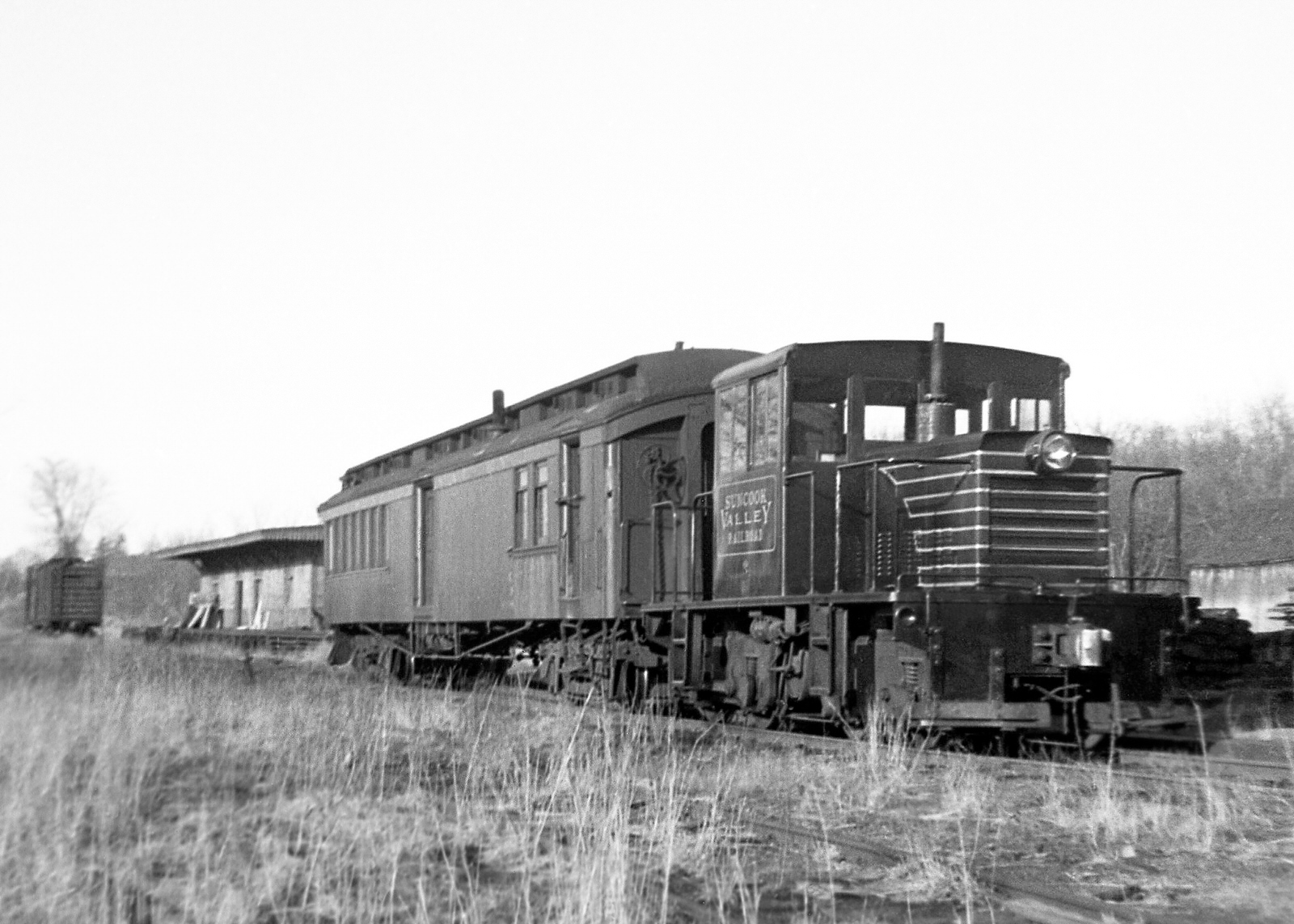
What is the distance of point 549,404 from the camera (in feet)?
60.7

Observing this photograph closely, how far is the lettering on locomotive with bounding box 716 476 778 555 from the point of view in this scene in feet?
40.9

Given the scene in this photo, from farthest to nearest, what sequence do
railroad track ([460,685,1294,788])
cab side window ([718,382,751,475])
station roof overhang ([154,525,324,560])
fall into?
station roof overhang ([154,525,324,560])
cab side window ([718,382,751,475])
railroad track ([460,685,1294,788])

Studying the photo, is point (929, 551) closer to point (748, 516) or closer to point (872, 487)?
point (872, 487)

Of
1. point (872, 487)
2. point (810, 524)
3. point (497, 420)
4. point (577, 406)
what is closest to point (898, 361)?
point (872, 487)

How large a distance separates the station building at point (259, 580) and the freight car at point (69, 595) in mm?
3955

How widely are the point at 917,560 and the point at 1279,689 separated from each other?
9.02 meters

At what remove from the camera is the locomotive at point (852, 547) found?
35.2 ft

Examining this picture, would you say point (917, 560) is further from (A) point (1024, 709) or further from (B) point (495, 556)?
(B) point (495, 556)

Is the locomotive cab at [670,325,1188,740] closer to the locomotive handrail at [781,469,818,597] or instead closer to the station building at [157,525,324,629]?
the locomotive handrail at [781,469,818,597]

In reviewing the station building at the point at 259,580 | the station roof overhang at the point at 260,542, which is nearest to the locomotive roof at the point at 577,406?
the station building at the point at 259,580

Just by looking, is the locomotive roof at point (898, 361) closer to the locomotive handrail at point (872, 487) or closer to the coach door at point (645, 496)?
the locomotive handrail at point (872, 487)

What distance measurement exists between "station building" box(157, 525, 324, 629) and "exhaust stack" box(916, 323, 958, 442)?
2953cm

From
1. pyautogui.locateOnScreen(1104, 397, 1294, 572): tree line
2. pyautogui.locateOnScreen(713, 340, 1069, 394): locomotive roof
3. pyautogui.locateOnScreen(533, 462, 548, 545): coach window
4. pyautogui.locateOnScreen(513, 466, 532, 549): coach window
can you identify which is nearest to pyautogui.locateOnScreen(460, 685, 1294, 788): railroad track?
pyautogui.locateOnScreen(713, 340, 1069, 394): locomotive roof

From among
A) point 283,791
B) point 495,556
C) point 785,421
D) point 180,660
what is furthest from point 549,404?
point 283,791
